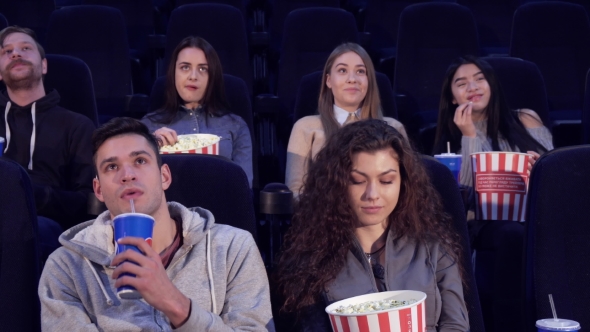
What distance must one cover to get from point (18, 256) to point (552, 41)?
8.77ft

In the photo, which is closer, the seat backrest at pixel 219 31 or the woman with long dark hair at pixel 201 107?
the woman with long dark hair at pixel 201 107

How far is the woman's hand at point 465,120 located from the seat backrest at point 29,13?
2.18 metres

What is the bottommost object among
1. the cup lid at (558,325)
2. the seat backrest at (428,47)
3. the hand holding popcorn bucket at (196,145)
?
the cup lid at (558,325)

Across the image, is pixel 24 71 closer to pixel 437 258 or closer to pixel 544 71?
pixel 437 258

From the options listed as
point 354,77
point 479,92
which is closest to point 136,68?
point 354,77

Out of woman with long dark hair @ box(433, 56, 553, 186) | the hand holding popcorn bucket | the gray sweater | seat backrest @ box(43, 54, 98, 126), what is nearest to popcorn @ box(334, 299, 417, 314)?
the gray sweater

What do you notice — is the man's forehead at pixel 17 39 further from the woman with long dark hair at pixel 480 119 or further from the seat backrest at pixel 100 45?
the woman with long dark hair at pixel 480 119

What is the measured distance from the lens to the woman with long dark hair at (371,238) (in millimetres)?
1503

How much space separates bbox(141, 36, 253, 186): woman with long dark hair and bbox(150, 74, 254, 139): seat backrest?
53 mm

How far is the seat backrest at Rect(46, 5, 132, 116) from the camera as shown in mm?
3281

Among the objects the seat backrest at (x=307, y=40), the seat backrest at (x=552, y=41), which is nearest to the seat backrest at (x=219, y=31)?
the seat backrest at (x=307, y=40)

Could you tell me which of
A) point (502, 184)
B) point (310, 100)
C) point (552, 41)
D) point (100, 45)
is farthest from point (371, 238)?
point (552, 41)

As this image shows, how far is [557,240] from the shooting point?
1.50 m

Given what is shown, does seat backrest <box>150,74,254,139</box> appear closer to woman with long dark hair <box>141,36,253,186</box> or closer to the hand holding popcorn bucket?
woman with long dark hair <box>141,36,253,186</box>
